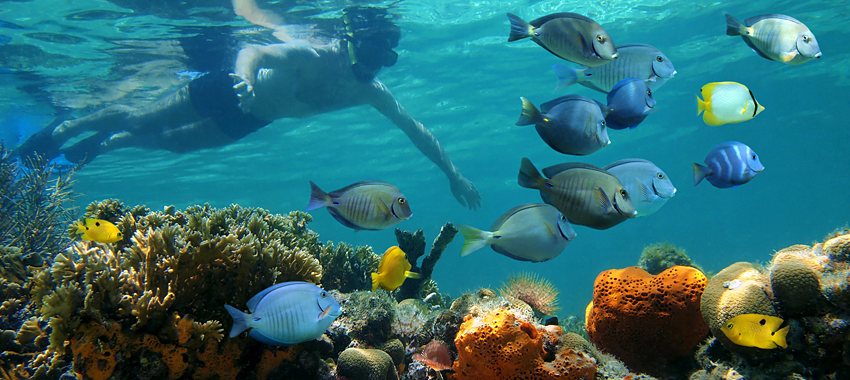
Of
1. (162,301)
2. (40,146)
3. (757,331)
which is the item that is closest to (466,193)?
(757,331)

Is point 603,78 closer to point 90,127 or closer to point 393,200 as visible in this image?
point 393,200

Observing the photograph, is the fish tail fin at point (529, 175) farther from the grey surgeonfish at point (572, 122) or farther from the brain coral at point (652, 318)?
the brain coral at point (652, 318)

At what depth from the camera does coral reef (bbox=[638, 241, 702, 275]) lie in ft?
28.3

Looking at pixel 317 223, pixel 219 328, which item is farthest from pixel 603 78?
pixel 317 223

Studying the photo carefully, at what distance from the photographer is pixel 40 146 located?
14.1m

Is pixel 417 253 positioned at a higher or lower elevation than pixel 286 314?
lower

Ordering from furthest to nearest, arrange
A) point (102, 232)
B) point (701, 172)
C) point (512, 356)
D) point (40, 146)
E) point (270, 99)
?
1. point (40, 146)
2. point (270, 99)
3. point (102, 232)
4. point (701, 172)
5. point (512, 356)

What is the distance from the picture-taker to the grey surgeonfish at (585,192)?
2.19 metres

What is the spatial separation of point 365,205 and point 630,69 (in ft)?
7.36

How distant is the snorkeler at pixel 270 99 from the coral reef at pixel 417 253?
6.86m

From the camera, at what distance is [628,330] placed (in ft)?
10.8

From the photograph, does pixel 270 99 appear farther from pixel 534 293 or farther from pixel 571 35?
pixel 571 35

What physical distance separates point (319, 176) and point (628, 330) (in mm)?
39177

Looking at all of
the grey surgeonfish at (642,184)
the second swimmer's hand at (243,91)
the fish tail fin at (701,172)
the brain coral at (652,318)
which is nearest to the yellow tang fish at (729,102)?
the fish tail fin at (701,172)
